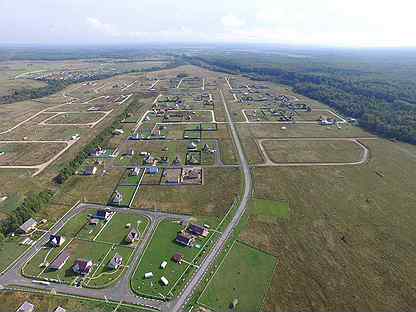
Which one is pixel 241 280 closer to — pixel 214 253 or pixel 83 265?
pixel 214 253

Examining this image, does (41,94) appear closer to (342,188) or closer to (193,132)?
(193,132)

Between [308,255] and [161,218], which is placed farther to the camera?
[161,218]

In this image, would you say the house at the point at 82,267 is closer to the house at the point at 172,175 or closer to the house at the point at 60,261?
the house at the point at 60,261

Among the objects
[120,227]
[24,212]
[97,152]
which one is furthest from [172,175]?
[24,212]

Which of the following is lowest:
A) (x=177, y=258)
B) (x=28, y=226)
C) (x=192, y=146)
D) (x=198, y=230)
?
(x=177, y=258)

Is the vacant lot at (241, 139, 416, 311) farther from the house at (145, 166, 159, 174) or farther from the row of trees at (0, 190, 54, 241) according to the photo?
the row of trees at (0, 190, 54, 241)

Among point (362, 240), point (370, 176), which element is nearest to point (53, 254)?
point (362, 240)
